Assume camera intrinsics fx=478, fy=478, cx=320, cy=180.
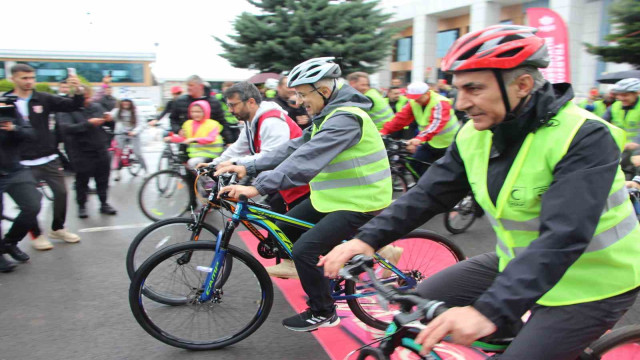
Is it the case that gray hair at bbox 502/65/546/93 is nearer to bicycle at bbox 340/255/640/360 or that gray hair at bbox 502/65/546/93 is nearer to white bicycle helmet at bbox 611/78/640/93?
bicycle at bbox 340/255/640/360

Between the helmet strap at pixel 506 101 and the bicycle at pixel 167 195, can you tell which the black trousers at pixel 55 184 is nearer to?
the bicycle at pixel 167 195

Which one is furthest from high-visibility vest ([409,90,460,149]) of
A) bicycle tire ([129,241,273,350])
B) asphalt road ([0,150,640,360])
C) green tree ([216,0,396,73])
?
green tree ([216,0,396,73])

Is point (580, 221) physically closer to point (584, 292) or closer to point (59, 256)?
point (584, 292)

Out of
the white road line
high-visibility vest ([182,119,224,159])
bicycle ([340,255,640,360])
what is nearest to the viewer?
bicycle ([340,255,640,360])

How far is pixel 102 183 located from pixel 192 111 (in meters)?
Answer: 1.77

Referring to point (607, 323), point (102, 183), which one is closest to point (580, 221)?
point (607, 323)

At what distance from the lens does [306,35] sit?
18750mm

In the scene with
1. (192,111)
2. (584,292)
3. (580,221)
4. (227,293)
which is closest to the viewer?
(580,221)

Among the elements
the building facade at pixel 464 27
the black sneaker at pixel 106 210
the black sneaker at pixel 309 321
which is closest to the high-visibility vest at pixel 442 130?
the black sneaker at pixel 309 321

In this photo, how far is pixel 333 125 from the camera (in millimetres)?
3080

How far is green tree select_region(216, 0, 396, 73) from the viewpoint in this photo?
18219 mm

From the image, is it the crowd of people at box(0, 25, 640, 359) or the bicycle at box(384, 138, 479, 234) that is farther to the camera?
the bicycle at box(384, 138, 479, 234)

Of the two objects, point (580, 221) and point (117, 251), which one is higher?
point (580, 221)

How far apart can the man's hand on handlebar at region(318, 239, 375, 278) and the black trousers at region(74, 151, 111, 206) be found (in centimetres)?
585
